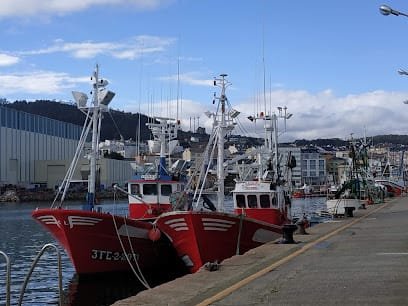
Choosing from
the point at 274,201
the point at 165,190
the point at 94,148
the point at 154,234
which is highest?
the point at 94,148

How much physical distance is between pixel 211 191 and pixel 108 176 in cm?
10610

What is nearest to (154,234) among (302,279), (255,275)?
(255,275)

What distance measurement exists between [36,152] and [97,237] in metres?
105

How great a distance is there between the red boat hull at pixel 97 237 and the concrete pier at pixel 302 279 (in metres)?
6.50

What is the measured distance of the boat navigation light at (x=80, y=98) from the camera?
25.1m

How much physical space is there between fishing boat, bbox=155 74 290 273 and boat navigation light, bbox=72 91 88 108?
5348 mm

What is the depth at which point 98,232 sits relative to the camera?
22.7 metres

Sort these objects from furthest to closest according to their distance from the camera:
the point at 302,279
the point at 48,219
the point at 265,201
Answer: the point at 265,201, the point at 48,219, the point at 302,279

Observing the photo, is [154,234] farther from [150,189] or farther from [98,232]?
[150,189]

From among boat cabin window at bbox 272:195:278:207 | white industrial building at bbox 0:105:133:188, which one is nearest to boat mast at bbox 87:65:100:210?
boat cabin window at bbox 272:195:278:207

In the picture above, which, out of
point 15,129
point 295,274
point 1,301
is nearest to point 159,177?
point 1,301

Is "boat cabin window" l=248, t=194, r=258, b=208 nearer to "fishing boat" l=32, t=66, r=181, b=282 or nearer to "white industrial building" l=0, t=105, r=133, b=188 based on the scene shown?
"fishing boat" l=32, t=66, r=181, b=282

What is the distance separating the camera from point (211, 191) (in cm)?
2675

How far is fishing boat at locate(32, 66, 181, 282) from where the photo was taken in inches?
883
